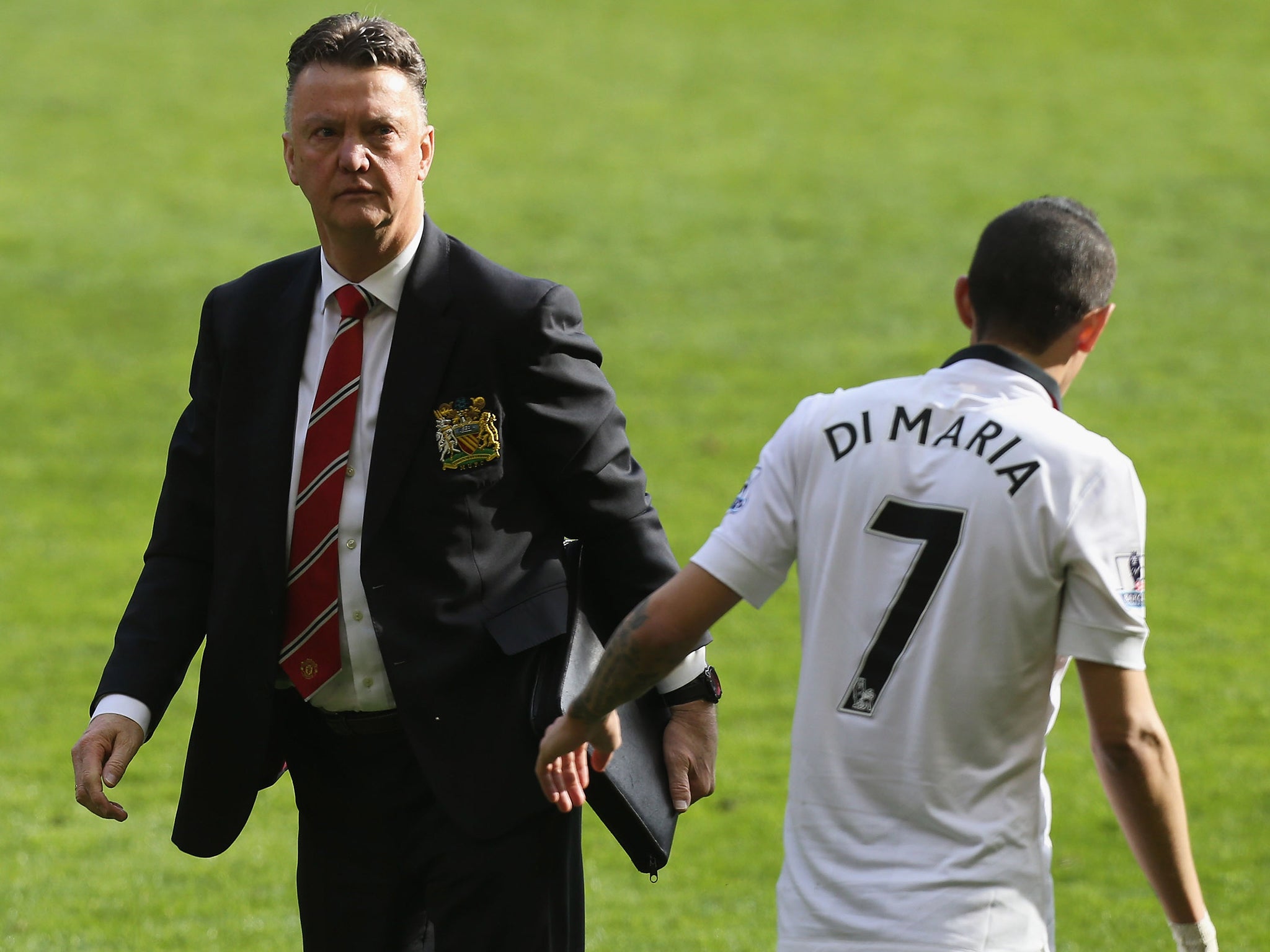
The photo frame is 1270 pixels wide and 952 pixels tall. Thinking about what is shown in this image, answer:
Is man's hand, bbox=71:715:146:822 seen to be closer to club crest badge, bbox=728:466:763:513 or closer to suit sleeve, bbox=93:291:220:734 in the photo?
suit sleeve, bbox=93:291:220:734

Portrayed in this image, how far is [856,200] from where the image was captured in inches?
698

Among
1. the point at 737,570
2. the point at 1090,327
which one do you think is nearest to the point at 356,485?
the point at 737,570

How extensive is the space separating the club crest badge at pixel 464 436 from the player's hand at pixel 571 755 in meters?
0.54

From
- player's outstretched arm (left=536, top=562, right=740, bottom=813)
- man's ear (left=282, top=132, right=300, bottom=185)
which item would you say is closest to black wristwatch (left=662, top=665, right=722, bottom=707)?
player's outstretched arm (left=536, top=562, right=740, bottom=813)

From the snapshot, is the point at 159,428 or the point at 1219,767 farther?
the point at 159,428

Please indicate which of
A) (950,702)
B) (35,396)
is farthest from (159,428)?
(950,702)

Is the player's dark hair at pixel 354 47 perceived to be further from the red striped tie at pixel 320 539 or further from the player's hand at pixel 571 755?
the player's hand at pixel 571 755

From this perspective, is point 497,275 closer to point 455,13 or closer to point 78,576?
point 78,576

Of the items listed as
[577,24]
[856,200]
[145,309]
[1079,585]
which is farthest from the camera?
[577,24]

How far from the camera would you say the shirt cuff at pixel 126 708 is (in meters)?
3.37

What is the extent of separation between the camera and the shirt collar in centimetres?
342

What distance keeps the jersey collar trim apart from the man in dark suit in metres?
0.91

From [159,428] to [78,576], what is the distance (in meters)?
2.74

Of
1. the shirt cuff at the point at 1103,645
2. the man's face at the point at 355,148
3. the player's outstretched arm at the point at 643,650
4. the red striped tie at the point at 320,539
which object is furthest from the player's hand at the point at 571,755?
the man's face at the point at 355,148
